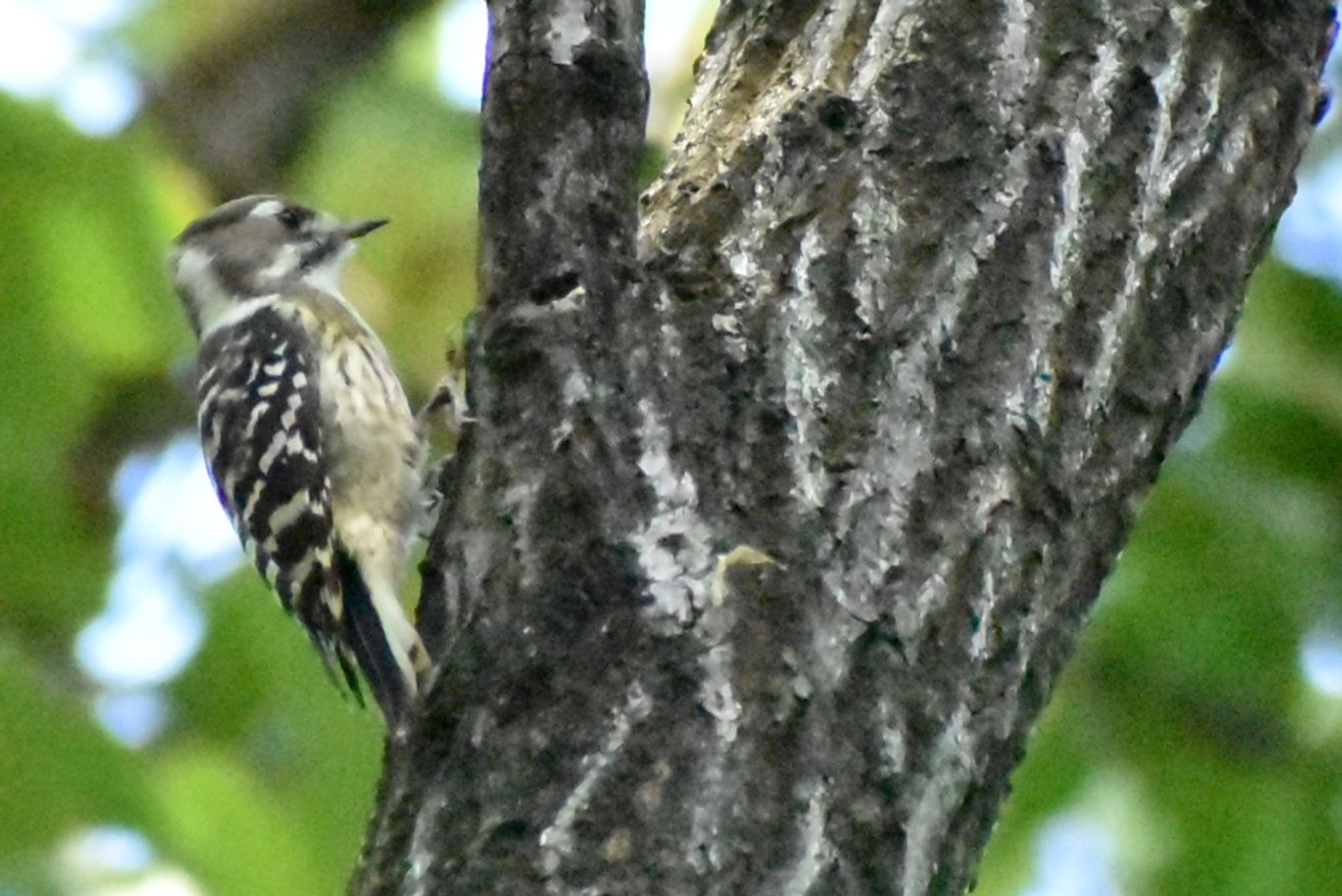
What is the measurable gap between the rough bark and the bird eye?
2957mm

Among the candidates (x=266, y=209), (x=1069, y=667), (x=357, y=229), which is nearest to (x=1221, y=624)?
(x=1069, y=667)

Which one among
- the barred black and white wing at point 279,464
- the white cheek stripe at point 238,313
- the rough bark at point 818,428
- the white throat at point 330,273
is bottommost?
the rough bark at point 818,428

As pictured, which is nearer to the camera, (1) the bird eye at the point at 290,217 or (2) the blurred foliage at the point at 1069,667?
(2) the blurred foliage at the point at 1069,667

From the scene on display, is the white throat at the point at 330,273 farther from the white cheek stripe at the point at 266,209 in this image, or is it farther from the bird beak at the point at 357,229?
the white cheek stripe at the point at 266,209

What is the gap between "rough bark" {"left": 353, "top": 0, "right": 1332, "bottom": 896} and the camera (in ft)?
8.74

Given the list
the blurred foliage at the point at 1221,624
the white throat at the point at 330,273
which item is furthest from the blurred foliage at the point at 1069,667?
the white throat at the point at 330,273

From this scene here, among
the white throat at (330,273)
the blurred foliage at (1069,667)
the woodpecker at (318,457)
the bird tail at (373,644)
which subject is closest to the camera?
the bird tail at (373,644)

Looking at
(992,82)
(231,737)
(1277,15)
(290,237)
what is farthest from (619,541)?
(290,237)

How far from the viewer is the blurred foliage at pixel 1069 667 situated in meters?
4.57

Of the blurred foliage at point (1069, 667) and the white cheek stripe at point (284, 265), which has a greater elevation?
the white cheek stripe at point (284, 265)

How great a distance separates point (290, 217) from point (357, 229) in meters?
0.22

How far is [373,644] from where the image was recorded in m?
4.21

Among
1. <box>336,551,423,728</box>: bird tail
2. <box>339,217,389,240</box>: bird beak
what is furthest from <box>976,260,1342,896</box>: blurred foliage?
<box>339,217,389,240</box>: bird beak

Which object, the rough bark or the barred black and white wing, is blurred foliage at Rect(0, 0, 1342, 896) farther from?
the rough bark
